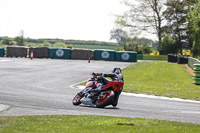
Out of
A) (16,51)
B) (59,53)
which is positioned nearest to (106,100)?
(59,53)

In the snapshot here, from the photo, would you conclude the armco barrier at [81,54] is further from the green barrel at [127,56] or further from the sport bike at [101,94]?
the sport bike at [101,94]

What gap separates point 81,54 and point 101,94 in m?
53.0

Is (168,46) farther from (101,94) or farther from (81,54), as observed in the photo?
(101,94)

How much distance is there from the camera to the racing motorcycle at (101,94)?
1496 cm

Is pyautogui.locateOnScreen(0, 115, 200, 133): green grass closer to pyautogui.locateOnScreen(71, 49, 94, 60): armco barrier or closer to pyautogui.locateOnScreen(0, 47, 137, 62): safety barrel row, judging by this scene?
pyautogui.locateOnScreen(0, 47, 137, 62): safety barrel row

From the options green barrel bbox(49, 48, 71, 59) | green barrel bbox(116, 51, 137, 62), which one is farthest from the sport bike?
green barrel bbox(49, 48, 71, 59)

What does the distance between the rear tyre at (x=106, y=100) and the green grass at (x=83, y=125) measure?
2.32 metres

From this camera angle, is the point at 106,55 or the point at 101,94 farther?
the point at 106,55

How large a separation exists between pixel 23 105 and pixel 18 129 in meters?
5.86

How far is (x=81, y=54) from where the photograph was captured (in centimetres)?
6800

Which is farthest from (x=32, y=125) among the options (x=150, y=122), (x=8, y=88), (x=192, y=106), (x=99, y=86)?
(x=8, y=88)

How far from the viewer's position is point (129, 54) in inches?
2591

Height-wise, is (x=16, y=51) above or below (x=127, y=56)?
above

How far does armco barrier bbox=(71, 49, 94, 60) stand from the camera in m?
67.4
